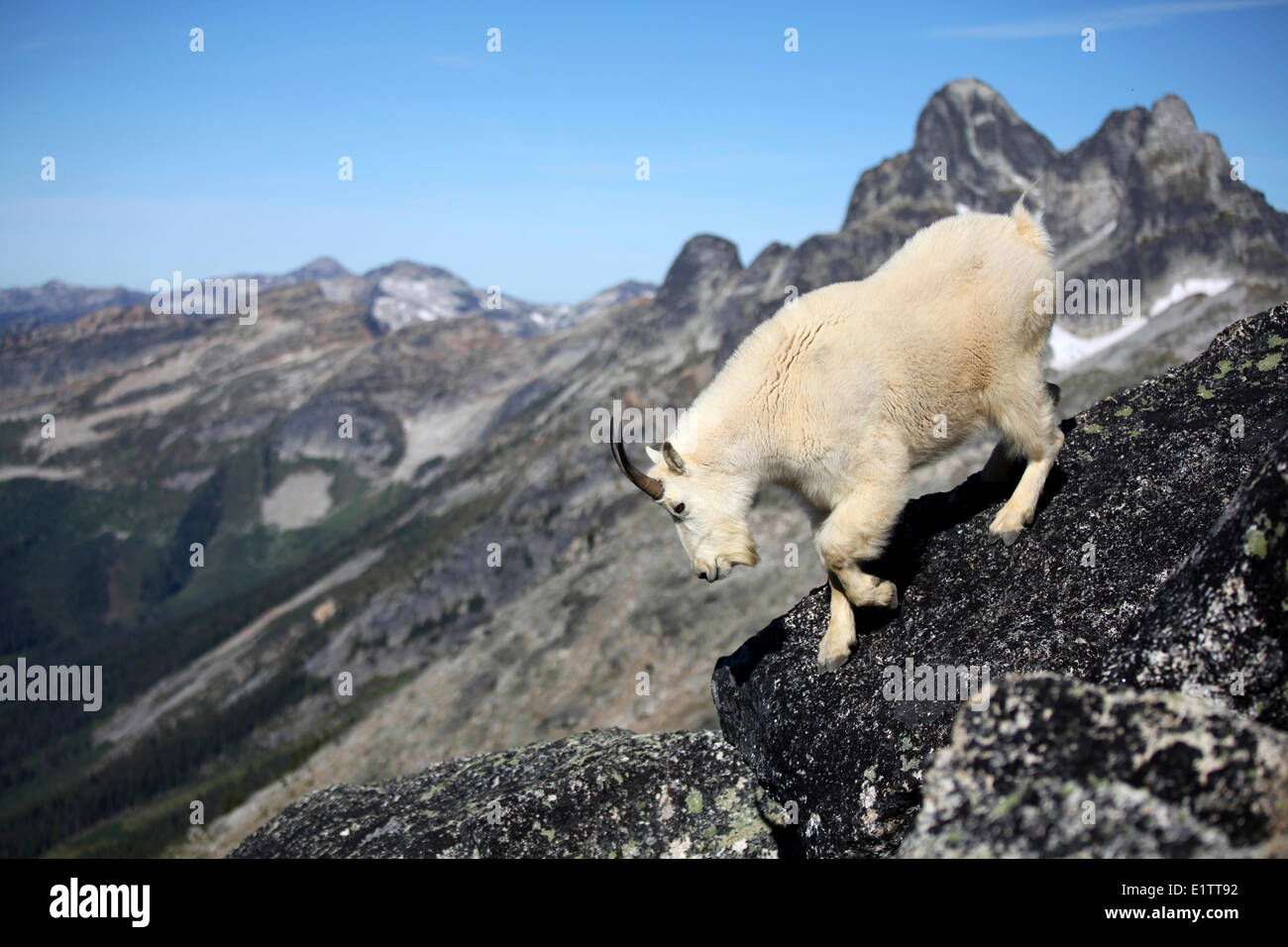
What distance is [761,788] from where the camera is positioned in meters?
12.2

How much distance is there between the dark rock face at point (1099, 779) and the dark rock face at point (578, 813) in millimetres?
5872

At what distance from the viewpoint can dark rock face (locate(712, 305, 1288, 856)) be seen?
31.9 feet

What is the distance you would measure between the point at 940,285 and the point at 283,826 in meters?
13.1

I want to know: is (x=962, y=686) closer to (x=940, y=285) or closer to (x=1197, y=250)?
(x=940, y=285)

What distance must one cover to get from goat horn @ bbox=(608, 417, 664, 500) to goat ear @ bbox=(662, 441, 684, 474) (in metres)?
0.28

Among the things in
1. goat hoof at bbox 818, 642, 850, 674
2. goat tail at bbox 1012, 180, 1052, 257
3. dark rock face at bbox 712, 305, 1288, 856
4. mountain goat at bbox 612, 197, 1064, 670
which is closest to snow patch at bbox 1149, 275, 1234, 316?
dark rock face at bbox 712, 305, 1288, 856

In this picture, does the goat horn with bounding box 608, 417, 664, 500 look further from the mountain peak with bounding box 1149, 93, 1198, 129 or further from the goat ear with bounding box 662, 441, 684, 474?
the mountain peak with bounding box 1149, 93, 1198, 129

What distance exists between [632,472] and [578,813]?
492 cm

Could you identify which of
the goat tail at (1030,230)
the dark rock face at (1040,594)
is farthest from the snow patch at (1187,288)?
the goat tail at (1030,230)

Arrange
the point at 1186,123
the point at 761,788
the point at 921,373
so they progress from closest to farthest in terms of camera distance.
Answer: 1. the point at 921,373
2. the point at 761,788
3. the point at 1186,123

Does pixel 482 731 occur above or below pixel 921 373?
below

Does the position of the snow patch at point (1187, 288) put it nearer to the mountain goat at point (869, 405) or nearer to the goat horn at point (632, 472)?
the mountain goat at point (869, 405)

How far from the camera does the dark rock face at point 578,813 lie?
11883 millimetres
